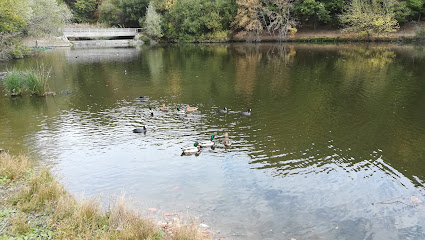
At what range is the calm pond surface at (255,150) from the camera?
1070cm

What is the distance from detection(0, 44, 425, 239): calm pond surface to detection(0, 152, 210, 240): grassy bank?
2009mm

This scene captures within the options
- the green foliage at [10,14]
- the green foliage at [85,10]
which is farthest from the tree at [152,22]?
the green foliage at [10,14]

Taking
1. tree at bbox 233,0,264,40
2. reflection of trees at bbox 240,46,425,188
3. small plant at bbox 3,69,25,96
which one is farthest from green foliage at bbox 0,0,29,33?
tree at bbox 233,0,264,40

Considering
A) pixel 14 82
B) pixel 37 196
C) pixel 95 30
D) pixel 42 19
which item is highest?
pixel 42 19

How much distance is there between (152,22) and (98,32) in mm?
14997

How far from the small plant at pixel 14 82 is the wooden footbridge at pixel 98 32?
193 ft

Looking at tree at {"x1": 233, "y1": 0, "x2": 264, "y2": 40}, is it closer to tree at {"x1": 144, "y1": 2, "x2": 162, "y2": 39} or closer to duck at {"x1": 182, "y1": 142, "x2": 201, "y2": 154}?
tree at {"x1": 144, "y1": 2, "x2": 162, "y2": 39}

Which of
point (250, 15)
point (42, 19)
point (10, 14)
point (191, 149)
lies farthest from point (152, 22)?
point (191, 149)

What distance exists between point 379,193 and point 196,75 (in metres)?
27.1

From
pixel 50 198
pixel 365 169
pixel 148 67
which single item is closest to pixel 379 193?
pixel 365 169

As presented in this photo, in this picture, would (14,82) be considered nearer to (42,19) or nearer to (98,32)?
(42,19)

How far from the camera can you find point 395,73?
33812mm

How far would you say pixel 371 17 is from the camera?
6125 cm

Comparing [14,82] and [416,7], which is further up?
[416,7]
